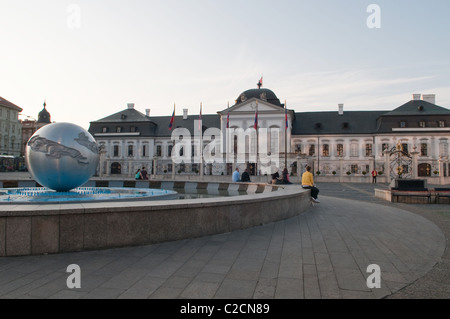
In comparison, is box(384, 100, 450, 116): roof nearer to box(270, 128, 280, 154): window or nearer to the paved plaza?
box(270, 128, 280, 154): window

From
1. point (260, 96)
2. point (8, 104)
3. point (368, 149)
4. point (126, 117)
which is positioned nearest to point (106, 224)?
point (260, 96)

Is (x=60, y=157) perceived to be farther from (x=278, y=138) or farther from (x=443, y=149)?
(x=443, y=149)

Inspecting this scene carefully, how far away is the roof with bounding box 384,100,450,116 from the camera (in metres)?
52.2

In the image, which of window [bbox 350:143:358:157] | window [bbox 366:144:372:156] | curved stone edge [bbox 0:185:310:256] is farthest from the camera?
window [bbox 350:143:358:157]

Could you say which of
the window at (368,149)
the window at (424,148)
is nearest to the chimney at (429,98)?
the window at (424,148)

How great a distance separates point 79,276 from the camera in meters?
4.02

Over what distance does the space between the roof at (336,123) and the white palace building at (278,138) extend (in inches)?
6.7

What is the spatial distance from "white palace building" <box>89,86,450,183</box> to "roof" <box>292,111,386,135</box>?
170mm

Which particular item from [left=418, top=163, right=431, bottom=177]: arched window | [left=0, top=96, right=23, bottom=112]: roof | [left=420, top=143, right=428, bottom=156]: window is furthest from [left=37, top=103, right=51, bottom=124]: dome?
[left=418, top=163, right=431, bottom=177]: arched window

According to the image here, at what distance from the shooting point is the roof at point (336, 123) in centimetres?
5636

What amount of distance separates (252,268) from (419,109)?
59797 millimetres

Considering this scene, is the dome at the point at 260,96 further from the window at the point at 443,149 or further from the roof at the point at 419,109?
the window at the point at 443,149

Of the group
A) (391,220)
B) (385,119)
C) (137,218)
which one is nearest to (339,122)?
(385,119)
